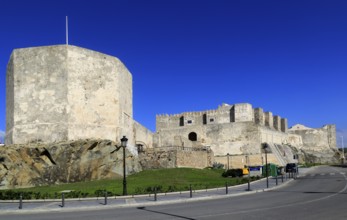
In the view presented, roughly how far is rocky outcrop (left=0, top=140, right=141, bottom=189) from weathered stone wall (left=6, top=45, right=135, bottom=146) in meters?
2.38

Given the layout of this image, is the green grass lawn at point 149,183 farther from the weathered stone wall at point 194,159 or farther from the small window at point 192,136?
the small window at point 192,136

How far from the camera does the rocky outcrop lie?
91.6 feet

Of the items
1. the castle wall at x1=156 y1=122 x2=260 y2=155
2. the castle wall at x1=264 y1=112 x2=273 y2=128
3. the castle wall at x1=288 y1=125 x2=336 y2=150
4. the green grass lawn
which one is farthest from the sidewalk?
the castle wall at x1=288 y1=125 x2=336 y2=150

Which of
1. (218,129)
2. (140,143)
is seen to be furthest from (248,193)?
(218,129)

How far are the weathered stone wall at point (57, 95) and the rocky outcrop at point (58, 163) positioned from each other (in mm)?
2383

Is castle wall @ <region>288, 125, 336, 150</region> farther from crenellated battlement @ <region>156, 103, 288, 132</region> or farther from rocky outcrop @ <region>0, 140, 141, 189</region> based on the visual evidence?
rocky outcrop @ <region>0, 140, 141, 189</region>

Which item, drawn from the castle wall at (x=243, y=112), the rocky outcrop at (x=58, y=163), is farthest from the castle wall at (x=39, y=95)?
the castle wall at (x=243, y=112)

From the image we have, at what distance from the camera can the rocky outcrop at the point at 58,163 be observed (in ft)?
91.6

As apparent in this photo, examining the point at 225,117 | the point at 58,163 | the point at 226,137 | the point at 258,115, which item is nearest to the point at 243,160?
the point at 226,137

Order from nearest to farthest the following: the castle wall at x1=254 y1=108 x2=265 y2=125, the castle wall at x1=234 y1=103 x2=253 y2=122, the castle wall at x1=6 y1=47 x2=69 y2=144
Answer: the castle wall at x1=6 y1=47 x2=69 y2=144 < the castle wall at x1=234 y1=103 x2=253 y2=122 < the castle wall at x1=254 y1=108 x2=265 y2=125

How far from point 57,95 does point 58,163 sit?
6132 mm

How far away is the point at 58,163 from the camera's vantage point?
29.2 m

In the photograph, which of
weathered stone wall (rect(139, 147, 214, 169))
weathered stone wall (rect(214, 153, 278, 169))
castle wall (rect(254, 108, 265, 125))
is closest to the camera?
weathered stone wall (rect(139, 147, 214, 169))

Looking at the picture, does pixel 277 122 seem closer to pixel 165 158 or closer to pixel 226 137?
pixel 226 137
